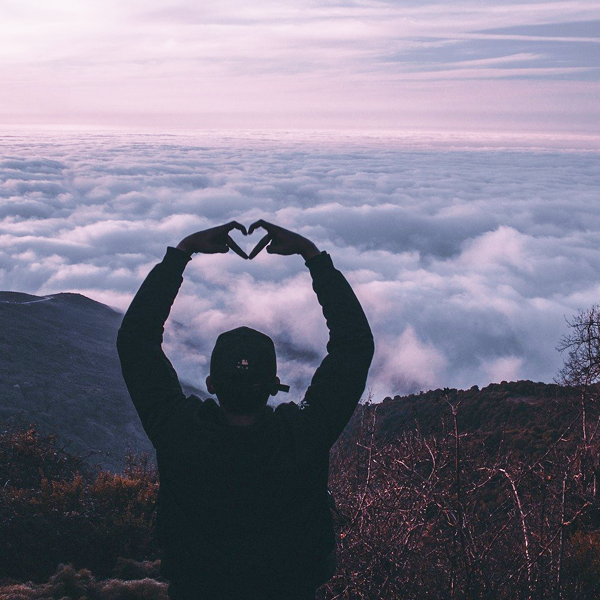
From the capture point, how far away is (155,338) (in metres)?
2.09

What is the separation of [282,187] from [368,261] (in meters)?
56.5

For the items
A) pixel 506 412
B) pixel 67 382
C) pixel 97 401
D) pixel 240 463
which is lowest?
pixel 97 401

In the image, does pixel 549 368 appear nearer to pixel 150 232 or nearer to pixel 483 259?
pixel 483 259

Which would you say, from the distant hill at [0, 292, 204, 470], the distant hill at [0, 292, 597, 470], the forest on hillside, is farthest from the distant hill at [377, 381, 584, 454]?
the forest on hillside

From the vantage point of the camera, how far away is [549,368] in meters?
127

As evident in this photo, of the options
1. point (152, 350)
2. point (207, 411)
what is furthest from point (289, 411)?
point (152, 350)

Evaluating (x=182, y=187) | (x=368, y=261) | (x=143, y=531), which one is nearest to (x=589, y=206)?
(x=368, y=261)

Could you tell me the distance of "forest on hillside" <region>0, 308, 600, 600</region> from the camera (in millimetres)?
4648

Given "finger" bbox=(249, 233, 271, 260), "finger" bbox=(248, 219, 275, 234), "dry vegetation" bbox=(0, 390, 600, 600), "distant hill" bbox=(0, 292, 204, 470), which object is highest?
"finger" bbox=(248, 219, 275, 234)

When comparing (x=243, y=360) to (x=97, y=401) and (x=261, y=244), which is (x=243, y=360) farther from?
(x=97, y=401)

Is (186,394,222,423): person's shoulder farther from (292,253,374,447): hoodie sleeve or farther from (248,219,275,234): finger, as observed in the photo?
(248,219,275,234): finger

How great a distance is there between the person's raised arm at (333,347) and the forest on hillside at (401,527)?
113 centimetres

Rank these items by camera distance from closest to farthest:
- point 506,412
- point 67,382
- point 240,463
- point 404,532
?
point 240,463 → point 404,532 → point 506,412 → point 67,382

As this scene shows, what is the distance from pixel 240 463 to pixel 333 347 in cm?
51
